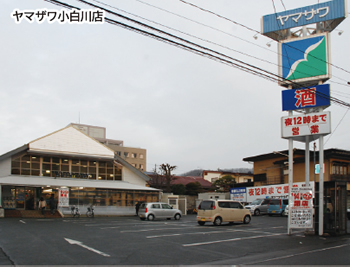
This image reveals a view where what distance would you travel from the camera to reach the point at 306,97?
1631 cm

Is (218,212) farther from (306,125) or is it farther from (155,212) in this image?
(306,125)

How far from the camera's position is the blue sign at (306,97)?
15891mm

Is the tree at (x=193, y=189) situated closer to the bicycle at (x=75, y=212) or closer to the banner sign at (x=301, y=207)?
the bicycle at (x=75, y=212)

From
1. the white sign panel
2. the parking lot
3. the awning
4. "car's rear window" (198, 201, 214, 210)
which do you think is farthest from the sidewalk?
the awning

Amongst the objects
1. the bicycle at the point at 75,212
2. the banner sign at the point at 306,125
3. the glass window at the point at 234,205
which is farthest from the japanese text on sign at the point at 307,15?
the bicycle at the point at 75,212

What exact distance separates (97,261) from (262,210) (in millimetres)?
28991

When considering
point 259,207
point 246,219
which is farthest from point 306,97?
point 259,207

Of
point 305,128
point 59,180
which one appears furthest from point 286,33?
point 59,180

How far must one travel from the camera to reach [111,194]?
35.3 metres

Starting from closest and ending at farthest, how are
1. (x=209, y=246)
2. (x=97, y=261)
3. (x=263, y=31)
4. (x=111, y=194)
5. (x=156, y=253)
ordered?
(x=97, y=261) < (x=156, y=253) < (x=209, y=246) < (x=263, y=31) < (x=111, y=194)

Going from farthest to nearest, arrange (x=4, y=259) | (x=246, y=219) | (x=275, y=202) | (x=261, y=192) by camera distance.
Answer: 1. (x=261, y=192)
2. (x=275, y=202)
3. (x=246, y=219)
4. (x=4, y=259)

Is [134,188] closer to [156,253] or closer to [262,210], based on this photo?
[262,210]

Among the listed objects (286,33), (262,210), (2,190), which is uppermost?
(286,33)

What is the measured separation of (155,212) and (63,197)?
932 cm
